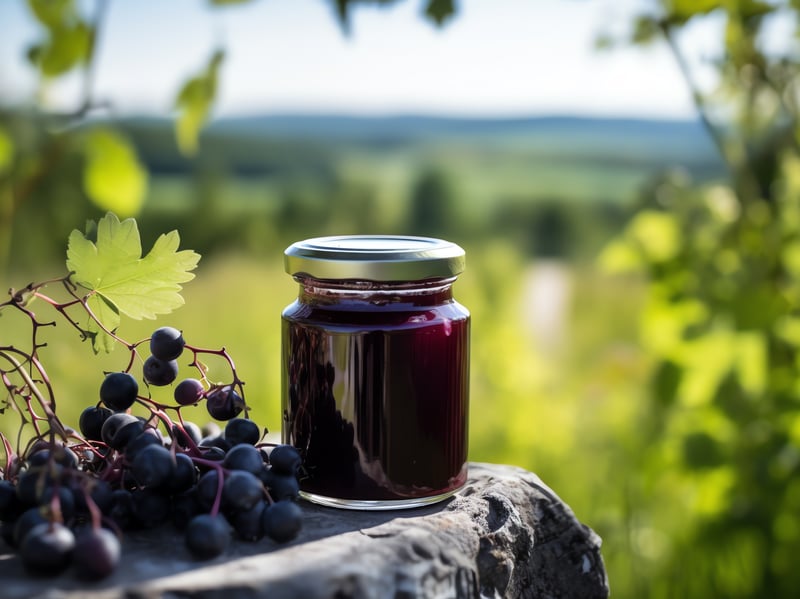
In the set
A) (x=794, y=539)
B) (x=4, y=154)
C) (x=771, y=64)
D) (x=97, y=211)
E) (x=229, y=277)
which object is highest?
(x=771, y=64)

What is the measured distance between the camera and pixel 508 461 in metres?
2.90

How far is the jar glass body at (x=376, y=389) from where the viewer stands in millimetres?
1077

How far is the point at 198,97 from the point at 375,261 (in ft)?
1.24

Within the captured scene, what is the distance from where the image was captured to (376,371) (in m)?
1.08

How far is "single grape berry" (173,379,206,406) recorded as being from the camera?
1151mm

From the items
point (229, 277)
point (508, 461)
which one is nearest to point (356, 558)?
point (508, 461)

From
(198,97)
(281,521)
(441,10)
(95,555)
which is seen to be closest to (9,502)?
(95,555)

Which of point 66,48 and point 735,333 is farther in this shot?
point 735,333

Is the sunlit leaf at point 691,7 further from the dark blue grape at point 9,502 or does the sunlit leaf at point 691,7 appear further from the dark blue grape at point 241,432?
the dark blue grape at point 9,502

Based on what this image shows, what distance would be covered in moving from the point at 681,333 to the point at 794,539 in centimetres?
78

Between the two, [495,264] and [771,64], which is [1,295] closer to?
[495,264]

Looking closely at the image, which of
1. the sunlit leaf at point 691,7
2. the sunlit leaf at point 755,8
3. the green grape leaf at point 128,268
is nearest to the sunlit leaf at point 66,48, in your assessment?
the green grape leaf at point 128,268

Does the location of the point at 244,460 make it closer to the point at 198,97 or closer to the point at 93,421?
the point at 93,421

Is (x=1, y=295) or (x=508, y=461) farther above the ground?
(x=1, y=295)
